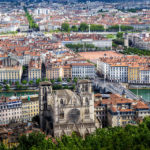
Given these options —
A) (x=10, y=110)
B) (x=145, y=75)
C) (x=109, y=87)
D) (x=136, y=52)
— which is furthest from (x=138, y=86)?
(x=136, y=52)

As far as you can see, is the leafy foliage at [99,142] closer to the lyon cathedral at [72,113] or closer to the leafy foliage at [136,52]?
the lyon cathedral at [72,113]

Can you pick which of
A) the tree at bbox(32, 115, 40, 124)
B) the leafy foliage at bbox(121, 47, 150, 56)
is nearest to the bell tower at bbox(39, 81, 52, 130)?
the tree at bbox(32, 115, 40, 124)

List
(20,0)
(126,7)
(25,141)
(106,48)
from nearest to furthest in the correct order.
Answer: (25,141)
(106,48)
(126,7)
(20,0)

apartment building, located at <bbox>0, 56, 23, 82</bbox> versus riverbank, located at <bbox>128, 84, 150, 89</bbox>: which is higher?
apartment building, located at <bbox>0, 56, 23, 82</bbox>

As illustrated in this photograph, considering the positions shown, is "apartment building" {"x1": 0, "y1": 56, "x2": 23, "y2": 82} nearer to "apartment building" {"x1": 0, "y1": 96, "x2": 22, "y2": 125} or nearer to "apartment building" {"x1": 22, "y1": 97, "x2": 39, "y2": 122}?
"apartment building" {"x1": 22, "y1": 97, "x2": 39, "y2": 122}

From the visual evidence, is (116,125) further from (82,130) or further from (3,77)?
(3,77)

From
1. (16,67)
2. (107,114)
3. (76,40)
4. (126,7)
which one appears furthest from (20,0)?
(107,114)
